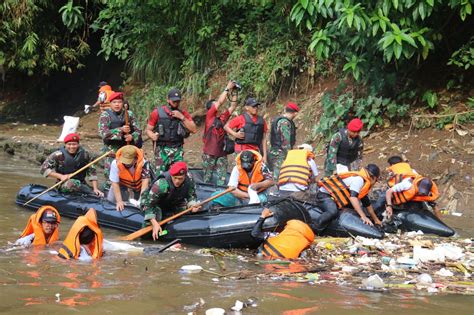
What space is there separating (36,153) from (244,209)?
29.3 ft

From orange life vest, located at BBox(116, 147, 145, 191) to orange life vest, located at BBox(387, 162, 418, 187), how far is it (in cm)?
317

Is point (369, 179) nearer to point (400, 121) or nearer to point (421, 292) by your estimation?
point (421, 292)

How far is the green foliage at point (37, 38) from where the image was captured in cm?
1931

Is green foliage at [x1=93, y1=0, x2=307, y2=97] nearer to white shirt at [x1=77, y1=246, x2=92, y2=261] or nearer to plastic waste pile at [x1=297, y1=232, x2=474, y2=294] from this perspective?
plastic waste pile at [x1=297, y1=232, x2=474, y2=294]

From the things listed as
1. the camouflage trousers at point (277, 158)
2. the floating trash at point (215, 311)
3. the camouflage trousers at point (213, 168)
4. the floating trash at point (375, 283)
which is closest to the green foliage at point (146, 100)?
the camouflage trousers at point (213, 168)

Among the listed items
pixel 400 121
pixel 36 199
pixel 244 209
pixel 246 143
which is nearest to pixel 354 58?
pixel 400 121

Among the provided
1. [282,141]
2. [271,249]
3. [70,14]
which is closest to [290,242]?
[271,249]

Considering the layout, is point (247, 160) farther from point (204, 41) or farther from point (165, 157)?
point (204, 41)

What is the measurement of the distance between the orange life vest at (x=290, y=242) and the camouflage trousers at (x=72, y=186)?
3.52 m

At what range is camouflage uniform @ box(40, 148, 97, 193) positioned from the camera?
10.2m

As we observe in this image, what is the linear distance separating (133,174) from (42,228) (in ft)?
5.65

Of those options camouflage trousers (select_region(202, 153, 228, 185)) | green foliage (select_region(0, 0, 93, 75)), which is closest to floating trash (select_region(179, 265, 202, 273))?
camouflage trousers (select_region(202, 153, 228, 185))

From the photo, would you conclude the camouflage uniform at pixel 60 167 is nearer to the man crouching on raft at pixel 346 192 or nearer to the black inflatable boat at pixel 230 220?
the black inflatable boat at pixel 230 220

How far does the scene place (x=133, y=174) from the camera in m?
9.47
